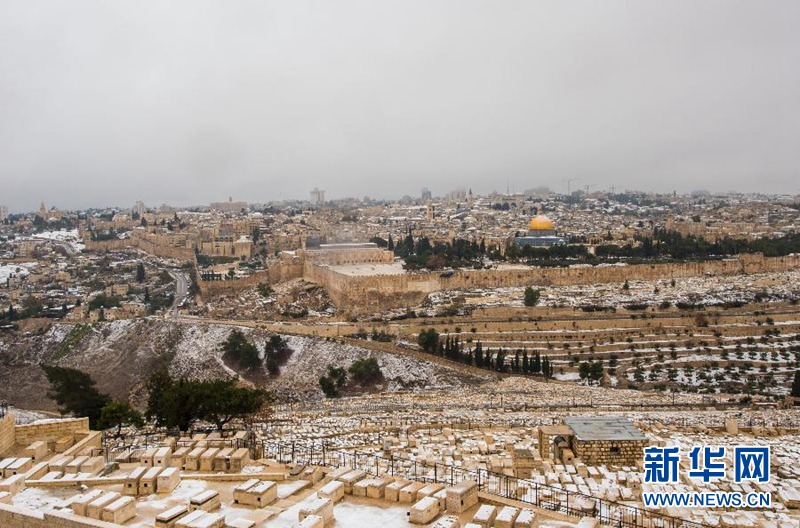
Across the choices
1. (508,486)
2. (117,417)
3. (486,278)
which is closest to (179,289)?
(486,278)

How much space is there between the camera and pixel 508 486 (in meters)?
10.7

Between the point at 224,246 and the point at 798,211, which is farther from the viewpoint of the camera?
the point at 798,211

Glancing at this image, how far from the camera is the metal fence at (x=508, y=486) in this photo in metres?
8.85

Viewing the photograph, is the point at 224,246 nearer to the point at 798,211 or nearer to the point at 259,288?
the point at 259,288

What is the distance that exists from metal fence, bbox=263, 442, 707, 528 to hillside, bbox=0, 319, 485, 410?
11.9 m

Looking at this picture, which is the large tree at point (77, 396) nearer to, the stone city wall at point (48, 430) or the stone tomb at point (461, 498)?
the stone city wall at point (48, 430)

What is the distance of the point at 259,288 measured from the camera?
3903 cm

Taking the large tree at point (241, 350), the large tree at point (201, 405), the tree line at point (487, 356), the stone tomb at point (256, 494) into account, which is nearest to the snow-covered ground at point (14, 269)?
the large tree at point (241, 350)

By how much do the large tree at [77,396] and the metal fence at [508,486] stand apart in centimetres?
662

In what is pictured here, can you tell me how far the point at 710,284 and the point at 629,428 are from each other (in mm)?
25641

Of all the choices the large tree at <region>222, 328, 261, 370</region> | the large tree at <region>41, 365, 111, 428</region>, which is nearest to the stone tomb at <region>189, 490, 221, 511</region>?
the large tree at <region>41, 365, 111, 428</region>

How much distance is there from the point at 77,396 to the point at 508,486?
1291 centimetres

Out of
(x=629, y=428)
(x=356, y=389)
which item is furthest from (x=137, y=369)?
(x=629, y=428)

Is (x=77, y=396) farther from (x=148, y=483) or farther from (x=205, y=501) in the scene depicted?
(x=205, y=501)
